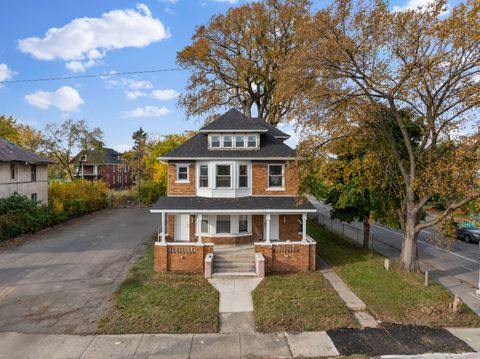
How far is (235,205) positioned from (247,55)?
864 inches

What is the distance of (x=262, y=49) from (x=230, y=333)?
29652mm

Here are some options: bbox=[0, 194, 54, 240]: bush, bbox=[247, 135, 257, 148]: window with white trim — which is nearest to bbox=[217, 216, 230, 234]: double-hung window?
bbox=[247, 135, 257, 148]: window with white trim

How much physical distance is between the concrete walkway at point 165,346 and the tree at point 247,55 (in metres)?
24.2

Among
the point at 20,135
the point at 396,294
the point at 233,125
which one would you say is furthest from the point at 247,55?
the point at 20,135

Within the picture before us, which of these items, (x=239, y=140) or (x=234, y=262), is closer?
(x=234, y=262)

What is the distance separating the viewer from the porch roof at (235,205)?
55.5 ft

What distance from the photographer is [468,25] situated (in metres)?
12.6

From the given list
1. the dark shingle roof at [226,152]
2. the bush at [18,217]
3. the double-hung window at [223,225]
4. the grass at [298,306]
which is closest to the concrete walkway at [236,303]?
the grass at [298,306]

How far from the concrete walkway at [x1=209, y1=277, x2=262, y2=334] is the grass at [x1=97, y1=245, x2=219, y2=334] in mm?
326

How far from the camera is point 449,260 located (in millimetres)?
21406

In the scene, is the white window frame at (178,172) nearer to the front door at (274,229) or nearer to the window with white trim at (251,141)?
the window with white trim at (251,141)

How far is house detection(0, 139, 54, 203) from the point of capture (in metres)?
26.6

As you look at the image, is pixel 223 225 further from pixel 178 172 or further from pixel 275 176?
pixel 275 176

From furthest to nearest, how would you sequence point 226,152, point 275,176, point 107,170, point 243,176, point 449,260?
1. point 107,170
2. point 449,260
3. point 275,176
4. point 226,152
5. point 243,176
